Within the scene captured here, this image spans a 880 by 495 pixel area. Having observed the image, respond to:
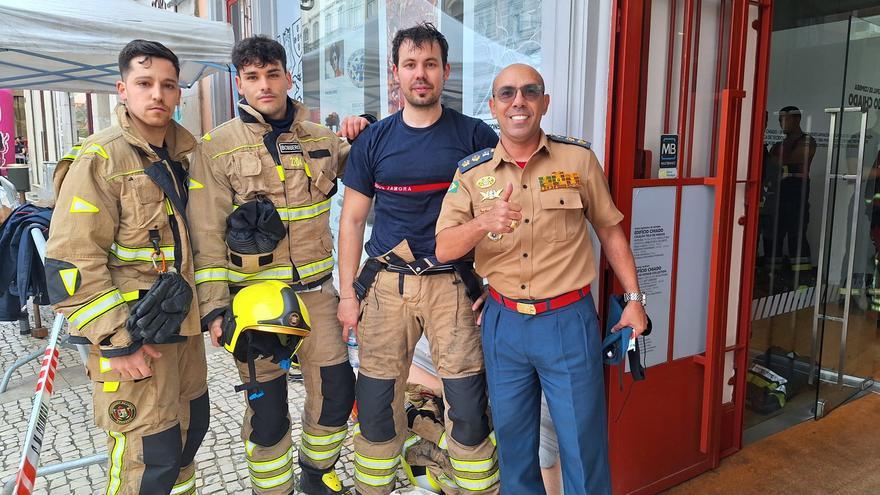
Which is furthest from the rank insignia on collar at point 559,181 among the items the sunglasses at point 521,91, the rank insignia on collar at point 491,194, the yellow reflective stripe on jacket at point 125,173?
the yellow reflective stripe on jacket at point 125,173

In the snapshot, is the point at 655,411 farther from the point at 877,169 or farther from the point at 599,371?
the point at 877,169

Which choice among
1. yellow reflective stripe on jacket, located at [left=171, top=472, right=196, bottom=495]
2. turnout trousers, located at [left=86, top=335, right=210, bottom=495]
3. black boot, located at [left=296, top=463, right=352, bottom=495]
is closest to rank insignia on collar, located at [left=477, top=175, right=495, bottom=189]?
turnout trousers, located at [left=86, top=335, right=210, bottom=495]

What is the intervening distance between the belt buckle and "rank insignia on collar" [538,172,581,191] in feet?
1.47

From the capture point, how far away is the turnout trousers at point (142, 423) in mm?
2166

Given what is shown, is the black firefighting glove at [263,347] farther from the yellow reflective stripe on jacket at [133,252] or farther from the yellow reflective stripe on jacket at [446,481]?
the yellow reflective stripe on jacket at [446,481]

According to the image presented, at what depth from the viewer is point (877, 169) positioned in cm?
472

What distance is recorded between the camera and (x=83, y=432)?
3.74 metres

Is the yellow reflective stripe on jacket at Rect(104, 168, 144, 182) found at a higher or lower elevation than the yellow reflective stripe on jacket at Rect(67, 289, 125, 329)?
higher

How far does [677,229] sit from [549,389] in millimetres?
1133

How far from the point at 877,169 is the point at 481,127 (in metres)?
3.98

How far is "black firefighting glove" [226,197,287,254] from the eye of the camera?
242 cm

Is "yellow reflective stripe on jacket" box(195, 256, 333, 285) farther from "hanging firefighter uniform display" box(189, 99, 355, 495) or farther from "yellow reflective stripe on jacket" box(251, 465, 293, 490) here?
"yellow reflective stripe on jacket" box(251, 465, 293, 490)

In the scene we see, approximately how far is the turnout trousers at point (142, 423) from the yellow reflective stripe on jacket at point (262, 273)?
301 millimetres

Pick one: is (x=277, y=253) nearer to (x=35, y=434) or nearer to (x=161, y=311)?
(x=161, y=311)
